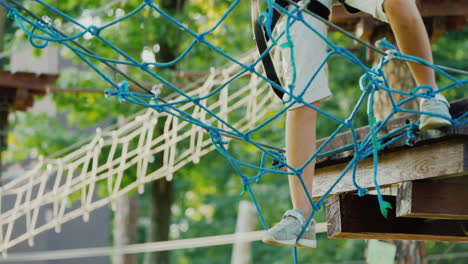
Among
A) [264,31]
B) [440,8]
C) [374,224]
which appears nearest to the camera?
[264,31]

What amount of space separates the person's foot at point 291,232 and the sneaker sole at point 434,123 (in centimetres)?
46

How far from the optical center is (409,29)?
252cm

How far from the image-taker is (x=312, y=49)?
8.34 feet

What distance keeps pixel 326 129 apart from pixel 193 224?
6769 mm

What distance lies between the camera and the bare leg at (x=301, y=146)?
2.50m

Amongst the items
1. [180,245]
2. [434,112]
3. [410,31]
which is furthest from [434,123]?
[180,245]

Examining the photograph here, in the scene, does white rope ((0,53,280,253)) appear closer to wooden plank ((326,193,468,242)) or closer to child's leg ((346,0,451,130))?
wooden plank ((326,193,468,242))

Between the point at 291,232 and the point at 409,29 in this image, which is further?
the point at 409,29

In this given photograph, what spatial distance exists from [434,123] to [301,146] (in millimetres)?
422

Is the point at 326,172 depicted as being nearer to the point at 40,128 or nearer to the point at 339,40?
the point at 339,40

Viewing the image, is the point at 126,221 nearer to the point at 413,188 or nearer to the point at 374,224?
the point at 374,224

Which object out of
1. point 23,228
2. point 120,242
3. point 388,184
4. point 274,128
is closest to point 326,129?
point 274,128

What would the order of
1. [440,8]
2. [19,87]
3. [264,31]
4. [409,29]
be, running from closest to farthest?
[409,29] < [264,31] < [440,8] < [19,87]

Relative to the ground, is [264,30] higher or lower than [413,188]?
higher
